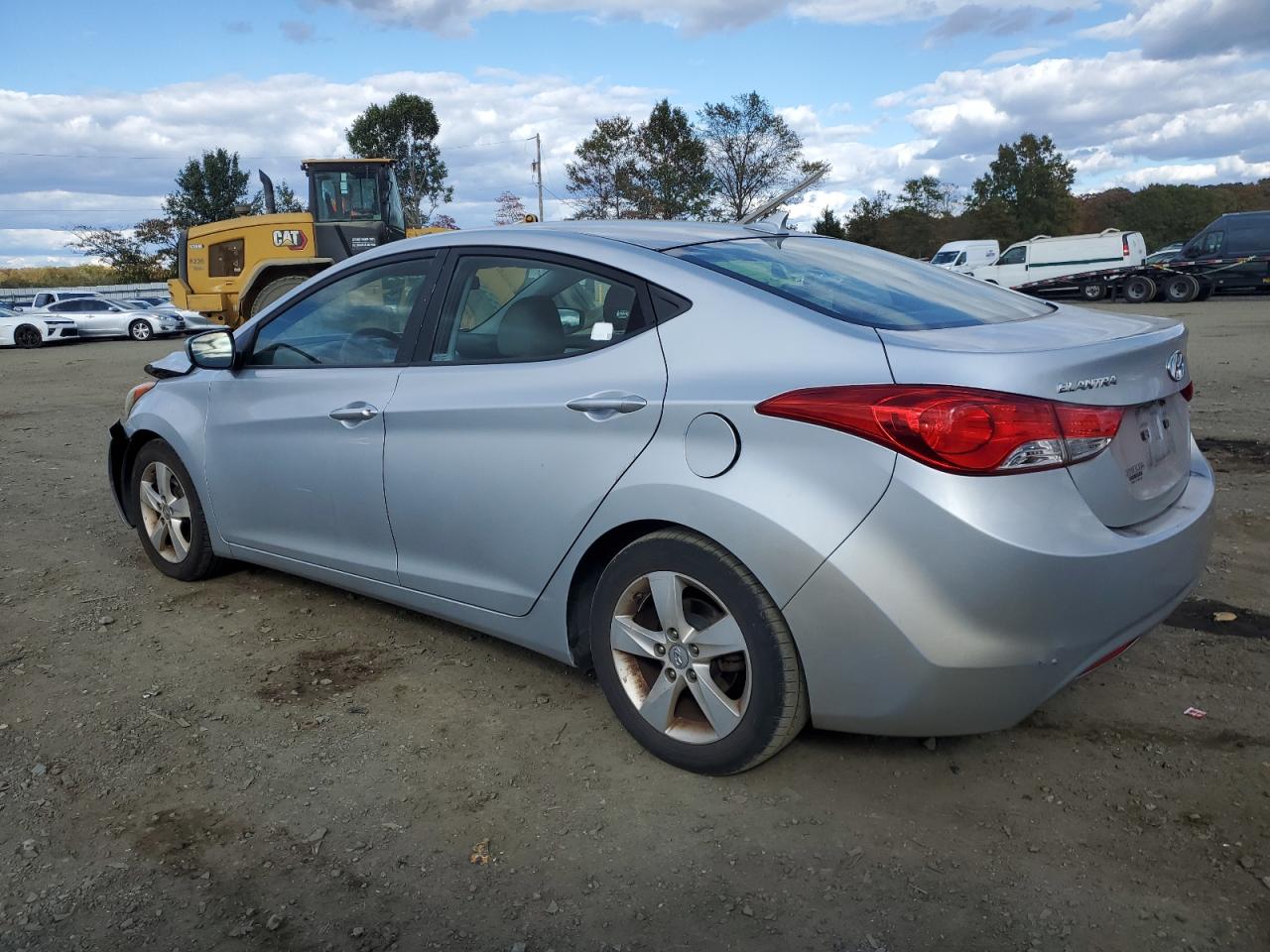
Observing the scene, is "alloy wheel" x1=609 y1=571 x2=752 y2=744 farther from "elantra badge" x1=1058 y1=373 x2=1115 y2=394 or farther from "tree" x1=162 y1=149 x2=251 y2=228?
"tree" x1=162 y1=149 x2=251 y2=228

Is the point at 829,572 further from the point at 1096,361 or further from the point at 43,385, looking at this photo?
the point at 43,385

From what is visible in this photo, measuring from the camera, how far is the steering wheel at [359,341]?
3798mm

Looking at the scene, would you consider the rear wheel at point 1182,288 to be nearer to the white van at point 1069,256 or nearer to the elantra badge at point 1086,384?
the white van at point 1069,256

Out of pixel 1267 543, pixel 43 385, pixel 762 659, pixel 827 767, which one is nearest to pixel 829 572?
pixel 762 659

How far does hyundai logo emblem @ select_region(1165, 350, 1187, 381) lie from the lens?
2.92 metres

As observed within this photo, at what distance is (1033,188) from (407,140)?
131ft

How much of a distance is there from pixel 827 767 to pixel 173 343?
2852 cm

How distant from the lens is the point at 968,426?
243 centimetres

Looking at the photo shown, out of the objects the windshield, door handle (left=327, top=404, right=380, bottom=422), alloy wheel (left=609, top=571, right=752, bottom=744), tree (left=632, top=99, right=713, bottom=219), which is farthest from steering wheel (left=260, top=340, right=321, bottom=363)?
tree (left=632, top=99, right=713, bottom=219)

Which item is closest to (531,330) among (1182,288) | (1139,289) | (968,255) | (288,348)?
(288,348)

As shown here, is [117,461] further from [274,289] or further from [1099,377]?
[274,289]

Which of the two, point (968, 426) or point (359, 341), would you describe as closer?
point (968, 426)

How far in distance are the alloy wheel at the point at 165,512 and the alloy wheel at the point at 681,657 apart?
2.54 m

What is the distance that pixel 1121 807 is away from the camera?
2.75 metres
